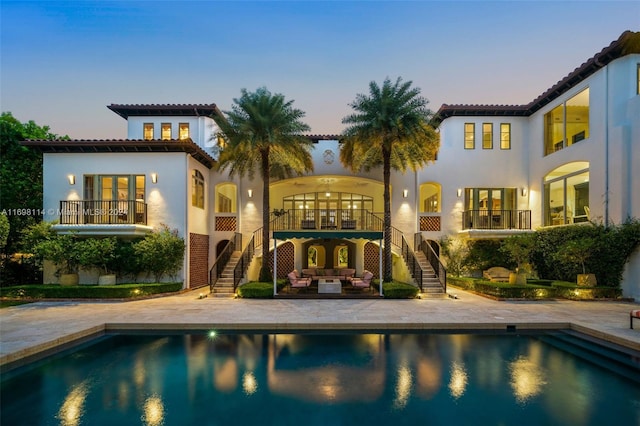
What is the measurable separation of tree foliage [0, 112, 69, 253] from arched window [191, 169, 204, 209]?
26.8 ft

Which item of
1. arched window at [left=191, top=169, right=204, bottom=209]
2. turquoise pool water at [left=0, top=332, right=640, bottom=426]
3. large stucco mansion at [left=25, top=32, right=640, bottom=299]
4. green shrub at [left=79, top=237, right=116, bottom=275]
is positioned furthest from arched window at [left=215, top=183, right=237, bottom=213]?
turquoise pool water at [left=0, top=332, right=640, bottom=426]

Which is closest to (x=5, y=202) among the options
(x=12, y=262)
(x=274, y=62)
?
(x=12, y=262)

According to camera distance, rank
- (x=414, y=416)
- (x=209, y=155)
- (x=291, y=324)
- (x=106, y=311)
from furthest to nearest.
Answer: (x=209, y=155) → (x=106, y=311) → (x=291, y=324) → (x=414, y=416)

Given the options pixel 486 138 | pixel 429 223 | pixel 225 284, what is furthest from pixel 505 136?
pixel 225 284

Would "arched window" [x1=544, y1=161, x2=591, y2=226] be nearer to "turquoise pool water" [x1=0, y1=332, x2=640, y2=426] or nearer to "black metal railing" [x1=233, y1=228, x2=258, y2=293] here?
"turquoise pool water" [x1=0, y1=332, x2=640, y2=426]

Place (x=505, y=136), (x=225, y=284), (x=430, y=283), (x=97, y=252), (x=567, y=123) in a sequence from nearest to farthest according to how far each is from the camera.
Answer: (x=97, y=252), (x=225, y=284), (x=430, y=283), (x=567, y=123), (x=505, y=136)

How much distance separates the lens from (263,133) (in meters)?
15.8

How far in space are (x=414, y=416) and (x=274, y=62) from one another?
72.6ft

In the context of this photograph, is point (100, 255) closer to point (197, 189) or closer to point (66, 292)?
point (66, 292)

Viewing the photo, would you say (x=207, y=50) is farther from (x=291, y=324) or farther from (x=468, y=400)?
(x=468, y=400)

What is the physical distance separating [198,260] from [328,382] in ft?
44.9

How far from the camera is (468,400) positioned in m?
6.43

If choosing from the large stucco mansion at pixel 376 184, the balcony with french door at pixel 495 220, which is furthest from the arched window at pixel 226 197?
the balcony with french door at pixel 495 220

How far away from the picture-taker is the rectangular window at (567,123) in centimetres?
1798
